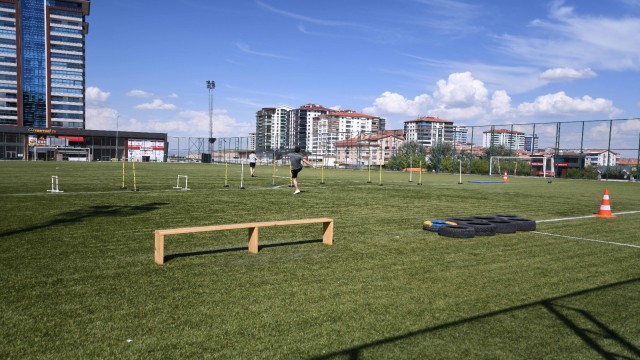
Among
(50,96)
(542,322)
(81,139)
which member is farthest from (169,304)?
(50,96)

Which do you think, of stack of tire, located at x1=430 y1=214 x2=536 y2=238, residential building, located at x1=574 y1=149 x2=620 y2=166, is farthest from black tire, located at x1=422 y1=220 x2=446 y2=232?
residential building, located at x1=574 y1=149 x2=620 y2=166

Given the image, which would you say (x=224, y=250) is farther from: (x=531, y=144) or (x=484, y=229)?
(x=531, y=144)

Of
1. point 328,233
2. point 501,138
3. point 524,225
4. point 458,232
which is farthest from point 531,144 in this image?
point 328,233

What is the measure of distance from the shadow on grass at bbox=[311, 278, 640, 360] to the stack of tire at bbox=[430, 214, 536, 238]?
3667 mm

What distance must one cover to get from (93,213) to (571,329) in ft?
34.8

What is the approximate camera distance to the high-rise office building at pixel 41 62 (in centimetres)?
→ 11581

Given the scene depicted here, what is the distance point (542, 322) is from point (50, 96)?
13918 cm

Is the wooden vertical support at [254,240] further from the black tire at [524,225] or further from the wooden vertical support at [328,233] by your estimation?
the black tire at [524,225]

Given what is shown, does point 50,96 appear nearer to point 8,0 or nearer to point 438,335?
point 8,0

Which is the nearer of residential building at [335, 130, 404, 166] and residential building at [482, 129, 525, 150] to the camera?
residential building at [482, 129, 525, 150]

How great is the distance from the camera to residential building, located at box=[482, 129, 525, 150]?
5375cm

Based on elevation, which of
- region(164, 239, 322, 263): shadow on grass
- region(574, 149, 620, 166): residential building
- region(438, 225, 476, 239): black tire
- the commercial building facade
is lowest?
region(164, 239, 322, 263): shadow on grass

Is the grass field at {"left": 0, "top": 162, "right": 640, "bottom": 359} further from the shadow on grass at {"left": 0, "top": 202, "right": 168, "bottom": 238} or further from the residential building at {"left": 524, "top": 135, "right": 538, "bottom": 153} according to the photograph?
the residential building at {"left": 524, "top": 135, "right": 538, "bottom": 153}

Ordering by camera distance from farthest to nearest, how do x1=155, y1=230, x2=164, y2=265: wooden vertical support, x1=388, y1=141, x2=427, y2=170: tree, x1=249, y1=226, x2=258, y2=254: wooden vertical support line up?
1. x1=388, y1=141, x2=427, y2=170: tree
2. x1=249, y1=226, x2=258, y2=254: wooden vertical support
3. x1=155, y1=230, x2=164, y2=265: wooden vertical support
